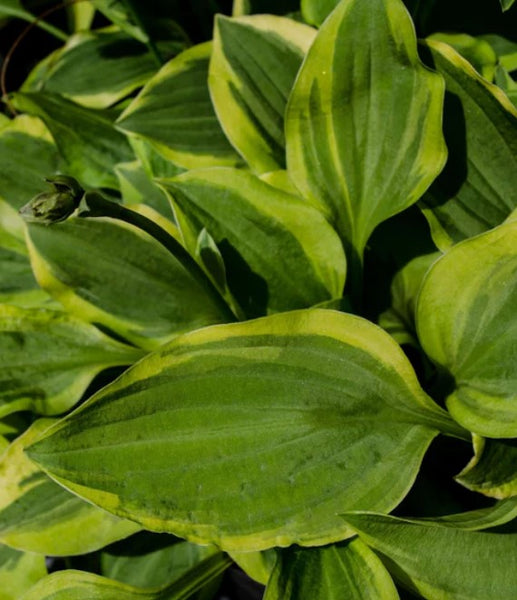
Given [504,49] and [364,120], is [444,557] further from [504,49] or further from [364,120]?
[504,49]

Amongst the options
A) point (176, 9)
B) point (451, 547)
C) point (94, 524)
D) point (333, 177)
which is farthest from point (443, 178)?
point (176, 9)

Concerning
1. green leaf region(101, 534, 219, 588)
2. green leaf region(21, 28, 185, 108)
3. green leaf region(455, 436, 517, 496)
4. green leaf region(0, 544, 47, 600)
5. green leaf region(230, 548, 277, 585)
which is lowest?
green leaf region(0, 544, 47, 600)

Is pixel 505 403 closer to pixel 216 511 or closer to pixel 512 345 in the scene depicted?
pixel 512 345

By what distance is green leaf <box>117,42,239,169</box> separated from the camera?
33.5 inches

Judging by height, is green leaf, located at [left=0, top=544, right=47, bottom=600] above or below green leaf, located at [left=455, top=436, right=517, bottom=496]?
below

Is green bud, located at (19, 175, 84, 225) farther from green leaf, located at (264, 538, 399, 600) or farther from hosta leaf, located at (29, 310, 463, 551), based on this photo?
green leaf, located at (264, 538, 399, 600)

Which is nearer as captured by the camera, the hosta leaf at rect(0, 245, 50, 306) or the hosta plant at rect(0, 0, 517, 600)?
the hosta plant at rect(0, 0, 517, 600)

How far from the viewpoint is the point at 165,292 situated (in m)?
0.76

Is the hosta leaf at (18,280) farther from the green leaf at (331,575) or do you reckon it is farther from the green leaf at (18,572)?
the green leaf at (331,575)

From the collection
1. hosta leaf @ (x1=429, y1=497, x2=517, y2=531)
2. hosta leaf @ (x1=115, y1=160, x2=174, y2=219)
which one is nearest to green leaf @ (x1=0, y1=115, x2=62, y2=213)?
hosta leaf @ (x1=115, y1=160, x2=174, y2=219)

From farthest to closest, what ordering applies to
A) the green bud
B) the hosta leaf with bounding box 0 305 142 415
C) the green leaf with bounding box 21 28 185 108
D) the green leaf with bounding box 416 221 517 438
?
the green leaf with bounding box 21 28 185 108 → the hosta leaf with bounding box 0 305 142 415 → the green leaf with bounding box 416 221 517 438 → the green bud

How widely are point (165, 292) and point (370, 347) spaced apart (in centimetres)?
24

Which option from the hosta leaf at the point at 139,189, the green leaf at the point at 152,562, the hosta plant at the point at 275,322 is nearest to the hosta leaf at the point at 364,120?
the hosta plant at the point at 275,322

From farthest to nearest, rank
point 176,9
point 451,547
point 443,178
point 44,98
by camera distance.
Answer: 1. point 176,9
2. point 44,98
3. point 443,178
4. point 451,547
